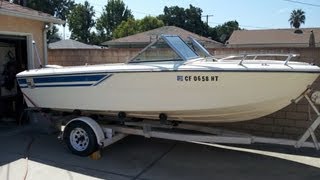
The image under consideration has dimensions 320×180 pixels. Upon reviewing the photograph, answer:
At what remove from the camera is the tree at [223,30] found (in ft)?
249

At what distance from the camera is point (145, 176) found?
6453mm

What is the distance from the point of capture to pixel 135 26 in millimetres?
57844

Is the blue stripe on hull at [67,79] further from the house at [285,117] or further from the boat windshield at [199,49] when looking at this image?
the house at [285,117]

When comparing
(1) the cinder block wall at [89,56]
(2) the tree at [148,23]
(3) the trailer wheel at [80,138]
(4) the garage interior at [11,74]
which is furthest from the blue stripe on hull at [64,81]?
(2) the tree at [148,23]

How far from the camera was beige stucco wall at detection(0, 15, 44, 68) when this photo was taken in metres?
9.24

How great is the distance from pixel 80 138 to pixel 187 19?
70.3 metres

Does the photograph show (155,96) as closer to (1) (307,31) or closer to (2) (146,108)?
(2) (146,108)

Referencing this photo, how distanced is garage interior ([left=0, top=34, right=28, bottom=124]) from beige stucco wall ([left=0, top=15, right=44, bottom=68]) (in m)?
0.30

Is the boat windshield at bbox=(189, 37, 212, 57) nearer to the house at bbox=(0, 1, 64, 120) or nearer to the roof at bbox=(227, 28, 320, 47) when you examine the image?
the house at bbox=(0, 1, 64, 120)

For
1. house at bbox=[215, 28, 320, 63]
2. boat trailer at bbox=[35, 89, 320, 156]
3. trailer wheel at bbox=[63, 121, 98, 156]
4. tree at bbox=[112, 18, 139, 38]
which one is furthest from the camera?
tree at bbox=[112, 18, 139, 38]

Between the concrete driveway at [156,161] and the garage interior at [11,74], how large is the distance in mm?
1813

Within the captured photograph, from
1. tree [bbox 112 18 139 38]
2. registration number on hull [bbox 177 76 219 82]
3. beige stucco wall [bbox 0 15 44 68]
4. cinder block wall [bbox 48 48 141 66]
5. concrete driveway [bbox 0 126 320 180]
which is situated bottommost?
concrete driveway [bbox 0 126 320 180]

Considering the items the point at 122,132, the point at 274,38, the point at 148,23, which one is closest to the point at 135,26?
the point at 148,23

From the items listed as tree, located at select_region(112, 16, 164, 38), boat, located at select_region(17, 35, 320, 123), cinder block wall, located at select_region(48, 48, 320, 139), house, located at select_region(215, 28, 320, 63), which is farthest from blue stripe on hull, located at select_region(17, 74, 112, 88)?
tree, located at select_region(112, 16, 164, 38)
